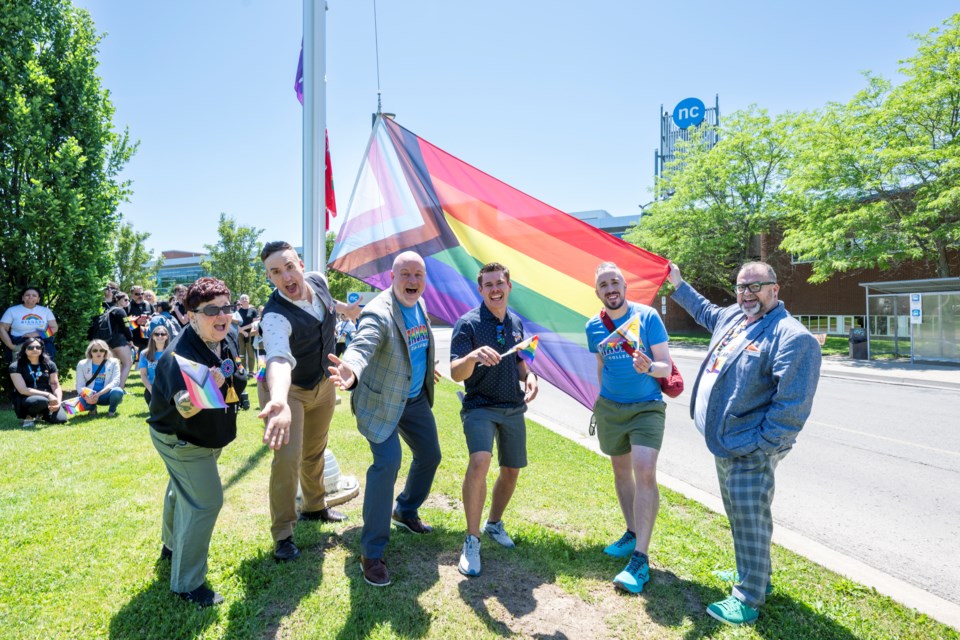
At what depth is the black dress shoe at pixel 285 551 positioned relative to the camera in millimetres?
3541

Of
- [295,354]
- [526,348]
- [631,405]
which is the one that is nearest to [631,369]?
[631,405]

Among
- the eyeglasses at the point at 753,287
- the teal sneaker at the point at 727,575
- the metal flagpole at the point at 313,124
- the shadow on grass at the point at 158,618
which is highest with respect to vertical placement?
the metal flagpole at the point at 313,124

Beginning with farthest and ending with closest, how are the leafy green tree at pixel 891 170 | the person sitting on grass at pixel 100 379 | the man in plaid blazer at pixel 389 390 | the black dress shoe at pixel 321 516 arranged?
the leafy green tree at pixel 891 170, the person sitting on grass at pixel 100 379, the black dress shoe at pixel 321 516, the man in plaid blazer at pixel 389 390

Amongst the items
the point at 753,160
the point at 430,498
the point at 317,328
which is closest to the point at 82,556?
the point at 317,328

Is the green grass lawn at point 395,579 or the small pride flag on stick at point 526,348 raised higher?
the small pride flag on stick at point 526,348

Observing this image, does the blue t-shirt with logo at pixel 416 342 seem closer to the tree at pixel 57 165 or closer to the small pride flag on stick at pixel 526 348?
the small pride flag on stick at pixel 526 348

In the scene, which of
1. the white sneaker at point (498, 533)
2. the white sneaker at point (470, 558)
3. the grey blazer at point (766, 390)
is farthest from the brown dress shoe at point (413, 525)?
the grey blazer at point (766, 390)

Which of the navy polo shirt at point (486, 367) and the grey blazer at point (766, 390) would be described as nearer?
the grey blazer at point (766, 390)

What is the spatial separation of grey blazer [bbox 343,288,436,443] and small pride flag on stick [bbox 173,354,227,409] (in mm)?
786

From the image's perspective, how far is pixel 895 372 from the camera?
1678 cm

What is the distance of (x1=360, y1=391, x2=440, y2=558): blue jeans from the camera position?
3328 millimetres

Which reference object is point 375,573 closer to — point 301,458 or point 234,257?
point 301,458

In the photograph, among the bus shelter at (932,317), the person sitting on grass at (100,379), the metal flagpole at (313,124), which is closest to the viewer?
the metal flagpole at (313,124)

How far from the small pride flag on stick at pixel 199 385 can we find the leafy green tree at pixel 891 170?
76.6ft
